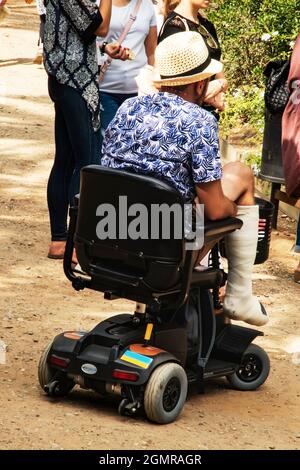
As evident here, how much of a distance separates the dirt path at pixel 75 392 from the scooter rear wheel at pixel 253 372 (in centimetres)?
5

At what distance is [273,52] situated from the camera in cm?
1154

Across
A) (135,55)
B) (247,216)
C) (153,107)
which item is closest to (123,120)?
(153,107)

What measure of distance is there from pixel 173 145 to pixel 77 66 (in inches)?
80.8

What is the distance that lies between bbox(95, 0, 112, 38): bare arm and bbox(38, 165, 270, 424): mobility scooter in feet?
6.34

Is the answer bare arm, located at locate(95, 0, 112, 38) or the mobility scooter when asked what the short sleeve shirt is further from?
the mobility scooter

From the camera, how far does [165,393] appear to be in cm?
530

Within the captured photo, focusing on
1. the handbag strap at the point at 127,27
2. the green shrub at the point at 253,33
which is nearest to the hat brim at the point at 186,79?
the handbag strap at the point at 127,27

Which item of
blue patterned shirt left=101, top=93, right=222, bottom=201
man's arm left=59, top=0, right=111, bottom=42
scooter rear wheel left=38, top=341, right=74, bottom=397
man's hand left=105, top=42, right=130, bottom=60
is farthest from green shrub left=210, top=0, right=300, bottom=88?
scooter rear wheel left=38, top=341, right=74, bottom=397

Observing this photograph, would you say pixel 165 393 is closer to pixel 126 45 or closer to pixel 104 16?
pixel 104 16

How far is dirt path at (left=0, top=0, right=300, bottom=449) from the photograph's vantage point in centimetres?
514

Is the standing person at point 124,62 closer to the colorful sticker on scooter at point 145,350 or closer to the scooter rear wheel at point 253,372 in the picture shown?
the scooter rear wheel at point 253,372

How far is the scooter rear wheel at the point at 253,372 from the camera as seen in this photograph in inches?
236

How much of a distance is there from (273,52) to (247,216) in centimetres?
599

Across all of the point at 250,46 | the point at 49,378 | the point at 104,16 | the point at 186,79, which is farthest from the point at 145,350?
the point at 250,46
